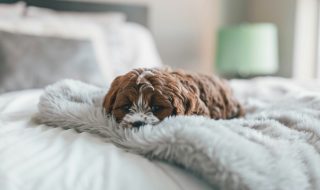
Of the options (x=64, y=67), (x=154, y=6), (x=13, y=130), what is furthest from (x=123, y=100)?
(x=154, y=6)

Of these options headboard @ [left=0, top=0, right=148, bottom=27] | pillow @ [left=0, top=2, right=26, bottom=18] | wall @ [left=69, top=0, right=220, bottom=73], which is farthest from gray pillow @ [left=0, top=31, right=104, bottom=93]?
wall @ [left=69, top=0, right=220, bottom=73]

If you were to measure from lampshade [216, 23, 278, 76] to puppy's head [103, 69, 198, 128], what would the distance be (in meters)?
1.66

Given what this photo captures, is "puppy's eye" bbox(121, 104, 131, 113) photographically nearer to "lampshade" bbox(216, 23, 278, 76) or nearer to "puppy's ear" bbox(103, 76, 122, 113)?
"puppy's ear" bbox(103, 76, 122, 113)

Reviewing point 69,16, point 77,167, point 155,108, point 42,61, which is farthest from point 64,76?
point 77,167

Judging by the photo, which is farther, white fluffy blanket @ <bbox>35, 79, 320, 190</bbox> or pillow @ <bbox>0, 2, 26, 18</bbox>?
pillow @ <bbox>0, 2, 26, 18</bbox>

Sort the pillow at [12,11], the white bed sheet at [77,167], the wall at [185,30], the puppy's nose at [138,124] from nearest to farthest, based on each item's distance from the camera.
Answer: the white bed sheet at [77,167], the puppy's nose at [138,124], the pillow at [12,11], the wall at [185,30]

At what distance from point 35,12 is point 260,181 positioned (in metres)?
1.73

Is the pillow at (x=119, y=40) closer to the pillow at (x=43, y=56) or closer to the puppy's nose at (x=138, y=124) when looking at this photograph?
the pillow at (x=43, y=56)

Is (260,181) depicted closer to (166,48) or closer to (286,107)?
(286,107)

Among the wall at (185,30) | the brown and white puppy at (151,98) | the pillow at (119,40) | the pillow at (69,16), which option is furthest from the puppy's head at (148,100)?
the wall at (185,30)

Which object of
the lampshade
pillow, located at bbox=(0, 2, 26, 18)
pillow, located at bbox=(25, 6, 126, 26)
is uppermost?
pillow, located at bbox=(0, 2, 26, 18)

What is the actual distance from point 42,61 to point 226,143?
103 cm

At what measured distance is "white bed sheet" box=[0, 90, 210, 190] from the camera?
605 millimetres

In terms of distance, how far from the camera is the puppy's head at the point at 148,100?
78 centimetres
